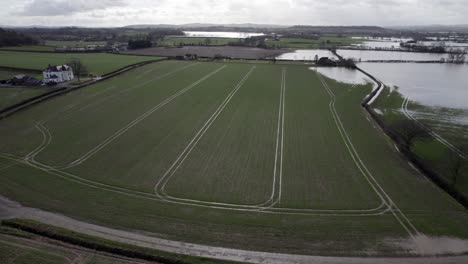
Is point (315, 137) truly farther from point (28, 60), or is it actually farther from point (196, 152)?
point (28, 60)

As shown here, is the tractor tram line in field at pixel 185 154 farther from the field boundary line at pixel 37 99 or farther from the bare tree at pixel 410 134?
the field boundary line at pixel 37 99

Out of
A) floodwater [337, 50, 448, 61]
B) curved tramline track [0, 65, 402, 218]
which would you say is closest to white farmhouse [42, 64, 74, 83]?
curved tramline track [0, 65, 402, 218]

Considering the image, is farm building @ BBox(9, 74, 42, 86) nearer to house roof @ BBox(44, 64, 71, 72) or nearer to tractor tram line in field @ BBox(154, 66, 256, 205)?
house roof @ BBox(44, 64, 71, 72)

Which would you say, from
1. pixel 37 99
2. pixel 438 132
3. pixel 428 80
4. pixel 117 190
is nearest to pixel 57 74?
pixel 37 99

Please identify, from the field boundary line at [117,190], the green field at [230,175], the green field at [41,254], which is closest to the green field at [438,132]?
the green field at [230,175]

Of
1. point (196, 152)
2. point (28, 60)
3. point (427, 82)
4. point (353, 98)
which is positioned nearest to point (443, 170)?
point (196, 152)
